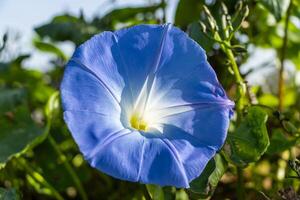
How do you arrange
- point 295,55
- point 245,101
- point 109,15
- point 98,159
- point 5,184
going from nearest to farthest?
point 98,159 → point 245,101 → point 5,184 → point 109,15 → point 295,55

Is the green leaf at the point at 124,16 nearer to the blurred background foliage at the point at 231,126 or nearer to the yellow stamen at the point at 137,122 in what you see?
the blurred background foliage at the point at 231,126

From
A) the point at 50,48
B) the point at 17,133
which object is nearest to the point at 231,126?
the point at 17,133

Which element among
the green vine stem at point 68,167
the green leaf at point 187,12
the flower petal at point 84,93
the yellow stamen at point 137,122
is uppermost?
the flower petal at point 84,93

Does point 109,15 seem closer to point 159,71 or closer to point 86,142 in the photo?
point 159,71

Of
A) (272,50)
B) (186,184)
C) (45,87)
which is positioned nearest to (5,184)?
(45,87)

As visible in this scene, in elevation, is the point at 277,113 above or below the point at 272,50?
above

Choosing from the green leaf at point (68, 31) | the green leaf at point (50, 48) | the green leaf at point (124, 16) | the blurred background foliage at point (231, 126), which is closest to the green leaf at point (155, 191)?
the blurred background foliage at point (231, 126)

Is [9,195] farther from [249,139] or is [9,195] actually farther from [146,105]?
[249,139]

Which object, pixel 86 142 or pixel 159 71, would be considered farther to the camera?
pixel 159 71
